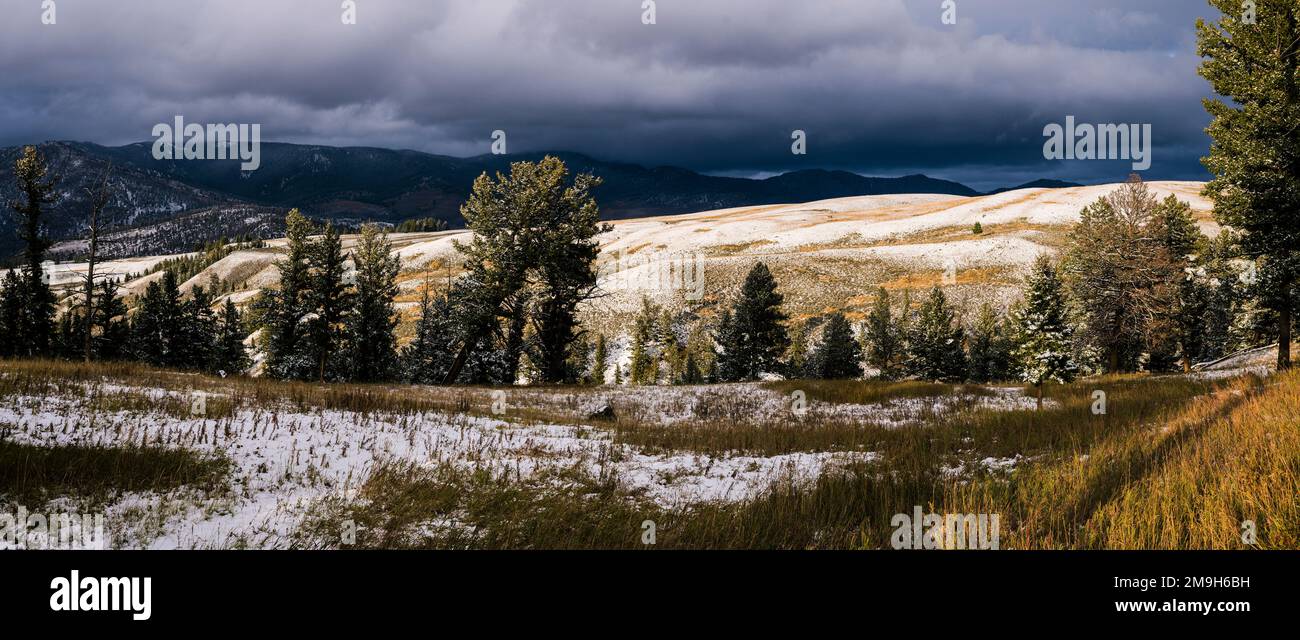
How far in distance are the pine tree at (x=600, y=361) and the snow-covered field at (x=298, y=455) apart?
258ft

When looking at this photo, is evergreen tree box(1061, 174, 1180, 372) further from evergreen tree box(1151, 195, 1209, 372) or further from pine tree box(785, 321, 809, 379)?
pine tree box(785, 321, 809, 379)

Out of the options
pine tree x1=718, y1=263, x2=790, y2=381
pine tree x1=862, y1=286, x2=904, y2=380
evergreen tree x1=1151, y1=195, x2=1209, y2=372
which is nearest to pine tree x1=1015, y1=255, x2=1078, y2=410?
evergreen tree x1=1151, y1=195, x2=1209, y2=372

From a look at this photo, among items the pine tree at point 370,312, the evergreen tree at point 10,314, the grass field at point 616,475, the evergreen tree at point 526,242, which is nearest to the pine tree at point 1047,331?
the evergreen tree at point 526,242

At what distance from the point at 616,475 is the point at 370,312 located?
48824mm

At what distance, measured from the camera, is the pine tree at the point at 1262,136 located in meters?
23.8

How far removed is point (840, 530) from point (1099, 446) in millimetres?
5434

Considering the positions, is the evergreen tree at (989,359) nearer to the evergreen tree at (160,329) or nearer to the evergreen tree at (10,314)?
the evergreen tree at (160,329)

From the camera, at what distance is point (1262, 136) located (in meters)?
24.2

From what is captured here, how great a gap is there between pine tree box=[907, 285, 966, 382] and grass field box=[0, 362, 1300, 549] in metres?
57.1

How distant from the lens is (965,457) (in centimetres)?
1019

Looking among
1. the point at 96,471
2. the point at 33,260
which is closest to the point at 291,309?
the point at 33,260

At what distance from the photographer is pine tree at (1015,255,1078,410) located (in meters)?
47.8

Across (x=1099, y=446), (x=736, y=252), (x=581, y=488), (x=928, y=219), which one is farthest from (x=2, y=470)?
(x=928, y=219)

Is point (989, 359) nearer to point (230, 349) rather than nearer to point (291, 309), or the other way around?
point (291, 309)
